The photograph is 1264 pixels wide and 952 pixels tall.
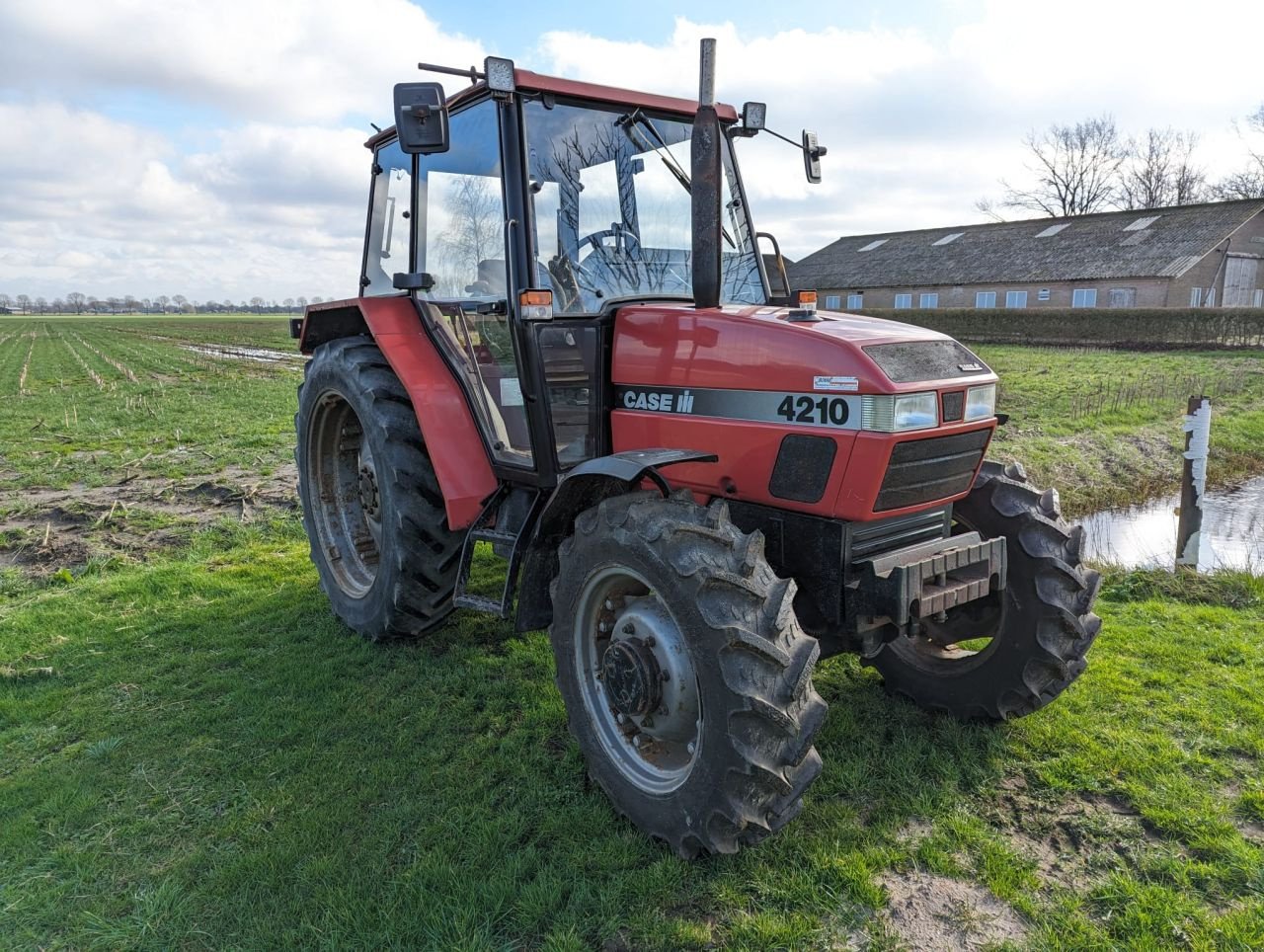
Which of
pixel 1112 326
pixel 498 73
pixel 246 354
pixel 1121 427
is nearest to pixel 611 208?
pixel 498 73

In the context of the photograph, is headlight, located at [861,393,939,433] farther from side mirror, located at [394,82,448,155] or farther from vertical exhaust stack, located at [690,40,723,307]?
side mirror, located at [394,82,448,155]

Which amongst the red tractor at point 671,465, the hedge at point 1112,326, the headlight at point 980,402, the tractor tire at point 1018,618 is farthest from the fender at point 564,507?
the hedge at point 1112,326

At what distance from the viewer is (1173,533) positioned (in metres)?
7.75

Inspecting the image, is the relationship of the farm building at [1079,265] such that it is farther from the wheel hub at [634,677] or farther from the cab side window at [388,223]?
the wheel hub at [634,677]

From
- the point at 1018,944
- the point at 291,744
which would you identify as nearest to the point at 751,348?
the point at 1018,944

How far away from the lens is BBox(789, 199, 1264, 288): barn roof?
3106cm

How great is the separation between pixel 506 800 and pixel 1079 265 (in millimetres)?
35299

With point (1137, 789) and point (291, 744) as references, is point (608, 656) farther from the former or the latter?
point (1137, 789)

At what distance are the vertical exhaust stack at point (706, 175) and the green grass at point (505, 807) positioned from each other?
210 cm

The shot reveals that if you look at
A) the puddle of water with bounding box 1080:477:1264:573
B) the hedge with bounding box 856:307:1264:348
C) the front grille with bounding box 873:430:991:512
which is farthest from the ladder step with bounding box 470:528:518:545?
the hedge with bounding box 856:307:1264:348

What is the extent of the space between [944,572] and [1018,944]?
120 centimetres

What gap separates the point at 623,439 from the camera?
373cm

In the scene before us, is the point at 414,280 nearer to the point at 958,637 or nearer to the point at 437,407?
the point at 437,407

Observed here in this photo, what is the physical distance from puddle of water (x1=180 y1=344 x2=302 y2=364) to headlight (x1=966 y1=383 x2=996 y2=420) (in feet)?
84.1
